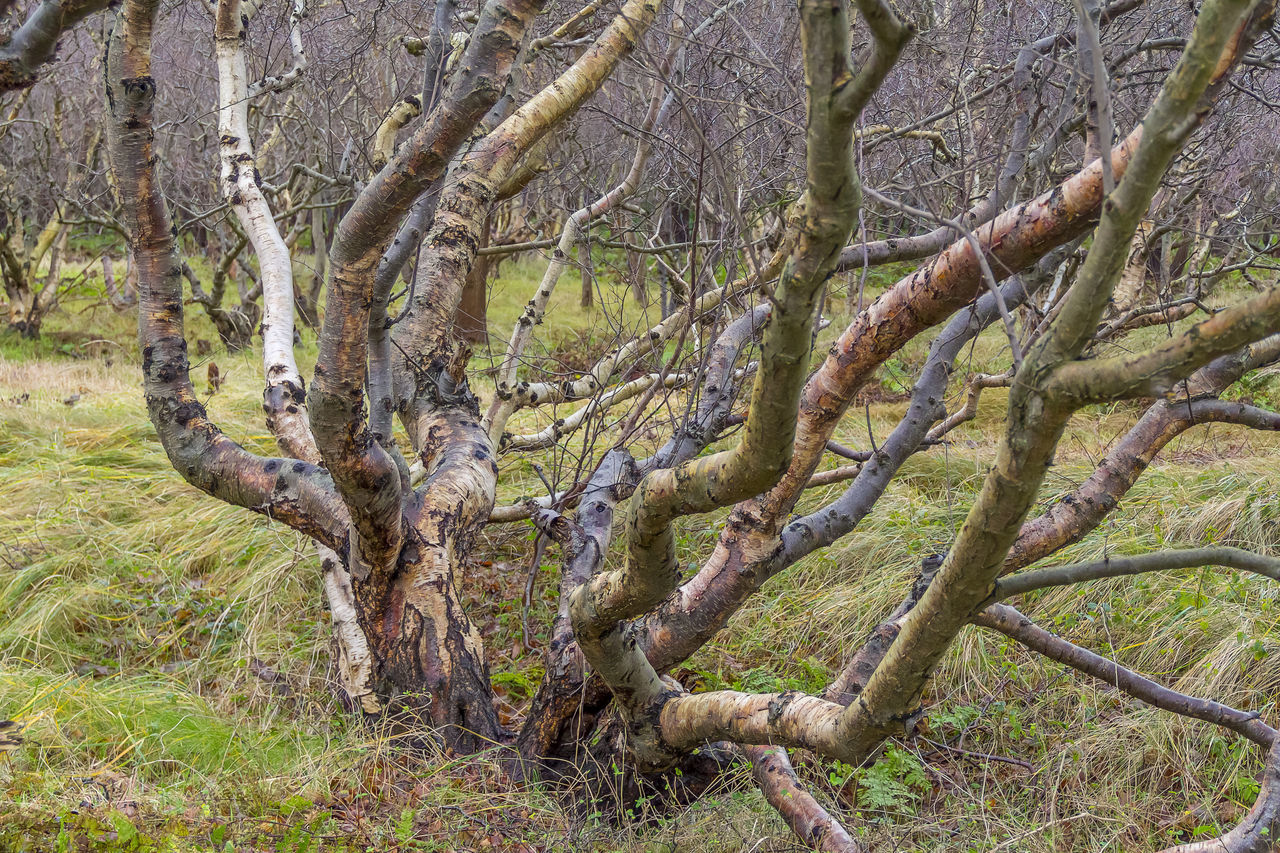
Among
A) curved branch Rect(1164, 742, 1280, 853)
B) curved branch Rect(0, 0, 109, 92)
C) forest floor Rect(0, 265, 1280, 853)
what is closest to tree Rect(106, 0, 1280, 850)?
curved branch Rect(1164, 742, 1280, 853)

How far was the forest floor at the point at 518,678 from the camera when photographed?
2.42 meters

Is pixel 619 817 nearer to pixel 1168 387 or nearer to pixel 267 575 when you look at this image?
pixel 1168 387

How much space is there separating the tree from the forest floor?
349 mm

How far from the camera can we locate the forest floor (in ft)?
7.94

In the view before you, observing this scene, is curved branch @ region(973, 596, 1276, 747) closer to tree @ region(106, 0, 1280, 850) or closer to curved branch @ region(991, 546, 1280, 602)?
tree @ region(106, 0, 1280, 850)

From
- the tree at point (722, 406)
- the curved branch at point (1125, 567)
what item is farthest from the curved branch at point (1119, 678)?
the curved branch at point (1125, 567)

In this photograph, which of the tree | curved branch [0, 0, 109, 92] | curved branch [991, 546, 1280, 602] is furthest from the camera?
curved branch [0, 0, 109, 92]

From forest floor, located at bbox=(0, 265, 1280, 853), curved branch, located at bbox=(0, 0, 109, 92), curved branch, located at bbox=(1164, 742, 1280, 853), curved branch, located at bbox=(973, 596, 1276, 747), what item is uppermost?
curved branch, located at bbox=(0, 0, 109, 92)

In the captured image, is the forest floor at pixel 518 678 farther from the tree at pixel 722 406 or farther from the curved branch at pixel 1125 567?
the curved branch at pixel 1125 567

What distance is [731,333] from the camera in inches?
109

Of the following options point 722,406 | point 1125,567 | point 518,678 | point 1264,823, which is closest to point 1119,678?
point 1264,823

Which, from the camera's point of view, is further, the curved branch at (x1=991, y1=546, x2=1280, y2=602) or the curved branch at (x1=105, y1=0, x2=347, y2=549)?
the curved branch at (x1=105, y1=0, x2=347, y2=549)

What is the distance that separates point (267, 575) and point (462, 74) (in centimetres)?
342

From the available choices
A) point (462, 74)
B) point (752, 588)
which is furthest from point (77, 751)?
point (462, 74)
